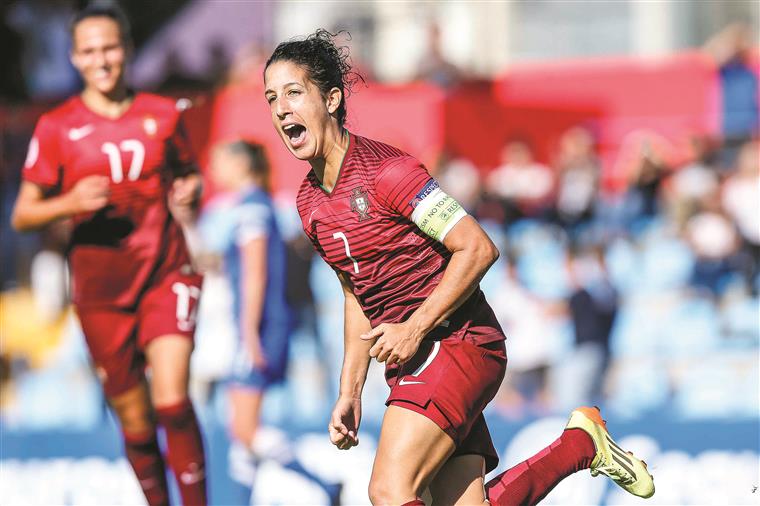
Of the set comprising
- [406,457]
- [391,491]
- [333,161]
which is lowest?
[391,491]

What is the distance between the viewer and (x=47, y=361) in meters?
11.3

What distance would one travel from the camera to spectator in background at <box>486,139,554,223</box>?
36.3 feet

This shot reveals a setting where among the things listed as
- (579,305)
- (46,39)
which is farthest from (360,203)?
(46,39)

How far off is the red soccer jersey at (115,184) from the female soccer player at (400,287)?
153 centimetres

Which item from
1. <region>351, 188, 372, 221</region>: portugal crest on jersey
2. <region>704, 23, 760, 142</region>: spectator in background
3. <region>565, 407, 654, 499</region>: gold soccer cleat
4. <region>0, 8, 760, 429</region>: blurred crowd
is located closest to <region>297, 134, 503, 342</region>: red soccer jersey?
<region>351, 188, 372, 221</region>: portugal crest on jersey

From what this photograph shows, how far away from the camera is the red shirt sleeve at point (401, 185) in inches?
168

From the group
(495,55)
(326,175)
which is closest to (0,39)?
(495,55)

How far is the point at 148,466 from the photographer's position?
19.5 feet

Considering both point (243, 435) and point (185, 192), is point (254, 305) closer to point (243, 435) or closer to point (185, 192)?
point (243, 435)

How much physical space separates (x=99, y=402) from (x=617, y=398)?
4.53 metres

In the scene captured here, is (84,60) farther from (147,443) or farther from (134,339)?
(147,443)

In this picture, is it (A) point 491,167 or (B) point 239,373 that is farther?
(A) point 491,167

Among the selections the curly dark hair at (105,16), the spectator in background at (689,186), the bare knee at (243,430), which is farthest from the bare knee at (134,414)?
the spectator in background at (689,186)

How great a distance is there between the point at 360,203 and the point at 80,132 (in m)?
2.06
